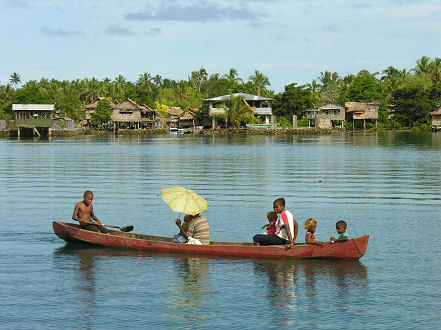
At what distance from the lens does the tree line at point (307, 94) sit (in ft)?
408

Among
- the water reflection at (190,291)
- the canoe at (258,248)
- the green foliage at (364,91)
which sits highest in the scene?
the green foliage at (364,91)

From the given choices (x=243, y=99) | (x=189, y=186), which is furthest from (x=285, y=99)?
(x=189, y=186)

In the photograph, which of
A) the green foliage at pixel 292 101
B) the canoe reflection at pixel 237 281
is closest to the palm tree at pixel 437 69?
the green foliage at pixel 292 101

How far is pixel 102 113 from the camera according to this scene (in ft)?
461

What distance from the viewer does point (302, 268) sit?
17312 millimetres

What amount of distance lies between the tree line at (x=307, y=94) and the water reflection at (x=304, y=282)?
4239 inches

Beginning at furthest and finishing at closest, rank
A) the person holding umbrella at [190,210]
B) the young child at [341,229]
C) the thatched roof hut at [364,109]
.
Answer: the thatched roof hut at [364,109]
the person holding umbrella at [190,210]
the young child at [341,229]

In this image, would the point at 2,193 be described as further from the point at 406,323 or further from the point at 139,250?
the point at 406,323

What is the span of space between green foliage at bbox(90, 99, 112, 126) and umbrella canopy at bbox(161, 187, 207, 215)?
124695 mm

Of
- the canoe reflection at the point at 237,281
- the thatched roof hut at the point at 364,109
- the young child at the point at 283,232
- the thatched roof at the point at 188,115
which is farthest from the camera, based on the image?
the thatched roof at the point at 188,115

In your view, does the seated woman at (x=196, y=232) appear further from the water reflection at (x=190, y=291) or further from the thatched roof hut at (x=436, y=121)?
the thatched roof hut at (x=436, y=121)

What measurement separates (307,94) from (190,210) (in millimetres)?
115034

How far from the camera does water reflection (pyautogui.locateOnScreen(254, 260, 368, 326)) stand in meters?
14.1

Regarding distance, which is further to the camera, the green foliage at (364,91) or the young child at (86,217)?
the green foliage at (364,91)
